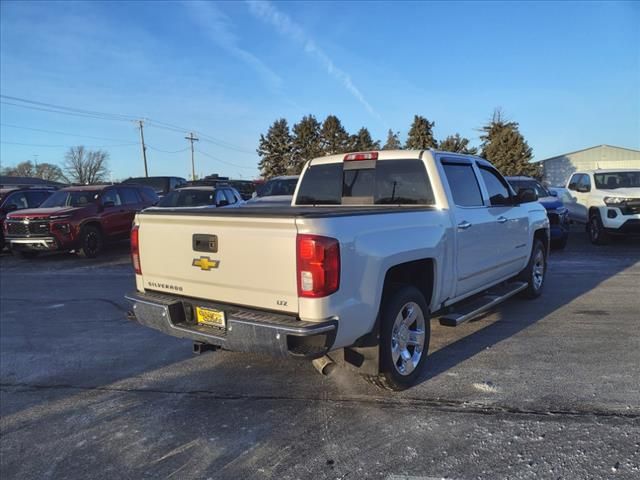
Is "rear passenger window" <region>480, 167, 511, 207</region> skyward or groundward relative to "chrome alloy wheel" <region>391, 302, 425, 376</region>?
skyward

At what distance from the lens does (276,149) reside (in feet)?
204

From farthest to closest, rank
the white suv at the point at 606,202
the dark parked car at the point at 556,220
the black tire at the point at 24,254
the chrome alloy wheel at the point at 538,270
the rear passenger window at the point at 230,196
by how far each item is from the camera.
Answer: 1. the rear passenger window at the point at 230,196
2. the black tire at the point at 24,254
3. the dark parked car at the point at 556,220
4. the white suv at the point at 606,202
5. the chrome alloy wheel at the point at 538,270

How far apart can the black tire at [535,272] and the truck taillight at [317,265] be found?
14.1 ft

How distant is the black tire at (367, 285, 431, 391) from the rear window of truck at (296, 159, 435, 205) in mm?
1166

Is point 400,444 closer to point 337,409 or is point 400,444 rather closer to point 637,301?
point 337,409

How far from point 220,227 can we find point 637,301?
6.06 m

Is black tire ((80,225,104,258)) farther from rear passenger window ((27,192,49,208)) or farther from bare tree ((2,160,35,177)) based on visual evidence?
bare tree ((2,160,35,177))

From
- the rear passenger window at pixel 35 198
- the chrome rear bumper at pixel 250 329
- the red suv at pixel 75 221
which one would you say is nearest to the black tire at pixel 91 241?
the red suv at pixel 75 221

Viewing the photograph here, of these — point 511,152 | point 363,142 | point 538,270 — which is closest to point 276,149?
point 363,142

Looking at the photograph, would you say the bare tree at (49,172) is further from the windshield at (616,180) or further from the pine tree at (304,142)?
the windshield at (616,180)

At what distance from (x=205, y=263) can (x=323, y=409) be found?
1.44 meters

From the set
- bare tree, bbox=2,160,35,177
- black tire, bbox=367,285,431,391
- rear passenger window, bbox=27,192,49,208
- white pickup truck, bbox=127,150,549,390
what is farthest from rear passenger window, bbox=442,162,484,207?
bare tree, bbox=2,160,35,177

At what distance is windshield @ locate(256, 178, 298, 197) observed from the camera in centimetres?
1402

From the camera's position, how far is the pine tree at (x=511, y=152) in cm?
4878
